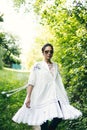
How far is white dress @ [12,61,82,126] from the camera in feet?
23.0

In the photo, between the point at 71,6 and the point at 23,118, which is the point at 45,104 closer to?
the point at 23,118

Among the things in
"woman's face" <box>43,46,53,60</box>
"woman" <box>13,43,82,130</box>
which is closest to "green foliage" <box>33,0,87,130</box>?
"woman" <box>13,43,82,130</box>

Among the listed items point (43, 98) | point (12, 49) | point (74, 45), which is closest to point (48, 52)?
point (43, 98)

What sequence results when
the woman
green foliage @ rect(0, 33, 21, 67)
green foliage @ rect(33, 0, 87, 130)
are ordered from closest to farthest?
the woman
green foliage @ rect(33, 0, 87, 130)
green foliage @ rect(0, 33, 21, 67)

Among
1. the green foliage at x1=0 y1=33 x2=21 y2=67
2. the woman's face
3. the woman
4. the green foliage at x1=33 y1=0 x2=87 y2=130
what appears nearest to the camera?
the woman

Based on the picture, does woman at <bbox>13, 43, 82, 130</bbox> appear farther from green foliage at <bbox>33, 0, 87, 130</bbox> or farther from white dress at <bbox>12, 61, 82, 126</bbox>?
green foliage at <bbox>33, 0, 87, 130</bbox>

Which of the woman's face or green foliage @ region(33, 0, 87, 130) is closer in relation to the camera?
the woman's face

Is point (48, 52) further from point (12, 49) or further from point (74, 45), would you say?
point (12, 49)

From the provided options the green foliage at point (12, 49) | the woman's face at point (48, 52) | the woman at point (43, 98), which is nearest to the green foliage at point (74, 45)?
the woman at point (43, 98)

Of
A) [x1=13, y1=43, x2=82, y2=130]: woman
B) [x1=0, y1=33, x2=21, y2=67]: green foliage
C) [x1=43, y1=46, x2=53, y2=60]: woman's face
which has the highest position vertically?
[x1=0, y1=33, x2=21, y2=67]: green foliage

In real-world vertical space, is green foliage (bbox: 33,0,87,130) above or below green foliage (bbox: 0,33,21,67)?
below

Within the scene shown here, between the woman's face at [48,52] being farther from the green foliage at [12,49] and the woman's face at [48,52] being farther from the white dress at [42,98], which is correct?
the green foliage at [12,49]

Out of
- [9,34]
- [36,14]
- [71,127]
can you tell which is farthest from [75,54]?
[9,34]

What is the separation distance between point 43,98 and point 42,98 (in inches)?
0.8
